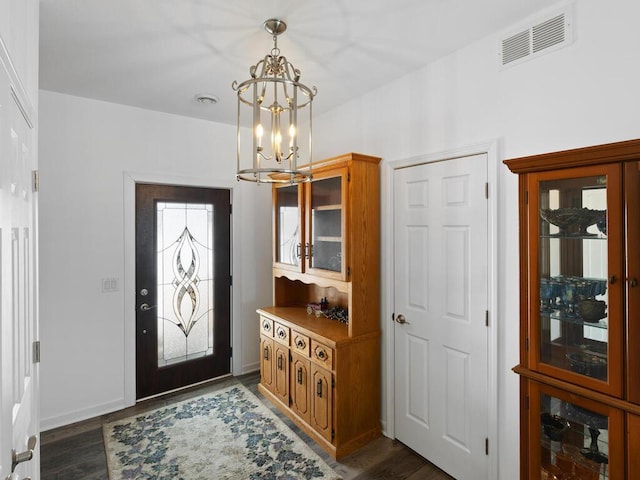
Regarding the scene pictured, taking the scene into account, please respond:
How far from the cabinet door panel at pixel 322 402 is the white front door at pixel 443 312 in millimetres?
546

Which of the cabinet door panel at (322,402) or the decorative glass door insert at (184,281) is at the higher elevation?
the decorative glass door insert at (184,281)

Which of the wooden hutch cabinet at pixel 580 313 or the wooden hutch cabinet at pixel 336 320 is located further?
the wooden hutch cabinet at pixel 336 320

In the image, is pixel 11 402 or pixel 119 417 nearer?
pixel 11 402

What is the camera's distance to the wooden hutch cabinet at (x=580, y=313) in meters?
1.32

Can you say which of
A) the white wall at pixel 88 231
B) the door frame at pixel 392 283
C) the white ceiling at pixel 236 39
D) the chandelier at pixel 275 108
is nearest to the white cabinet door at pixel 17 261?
the white ceiling at pixel 236 39

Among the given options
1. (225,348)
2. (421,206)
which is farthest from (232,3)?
(225,348)

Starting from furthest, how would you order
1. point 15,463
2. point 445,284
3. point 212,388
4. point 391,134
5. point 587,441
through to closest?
point 212,388
point 391,134
point 445,284
point 587,441
point 15,463

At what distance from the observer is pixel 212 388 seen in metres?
3.50

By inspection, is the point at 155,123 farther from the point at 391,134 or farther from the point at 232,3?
the point at 391,134

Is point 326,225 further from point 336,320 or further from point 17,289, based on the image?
point 17,289

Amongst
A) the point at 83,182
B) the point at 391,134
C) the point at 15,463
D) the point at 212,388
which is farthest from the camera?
the point at 212,388

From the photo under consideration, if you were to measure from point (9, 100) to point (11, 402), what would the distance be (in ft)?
2.99

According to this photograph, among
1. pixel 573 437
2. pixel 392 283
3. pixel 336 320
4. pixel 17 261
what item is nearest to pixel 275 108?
pixel 17 261

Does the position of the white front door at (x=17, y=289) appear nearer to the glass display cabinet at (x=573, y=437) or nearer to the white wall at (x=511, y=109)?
the glass display cabinet at (x=573, y=437)
